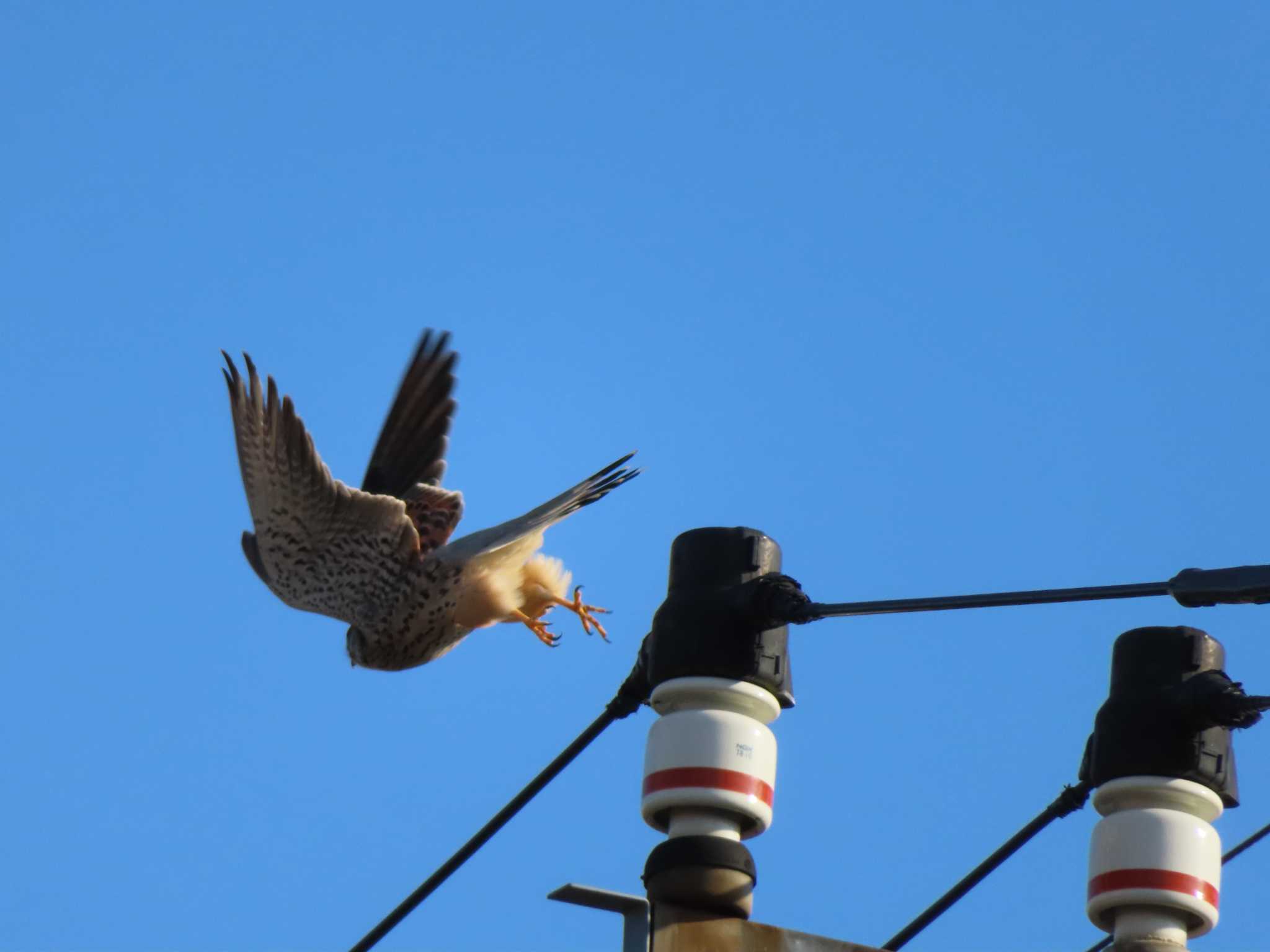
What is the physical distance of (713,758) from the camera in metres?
2.78

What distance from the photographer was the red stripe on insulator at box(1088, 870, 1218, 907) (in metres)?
2.90

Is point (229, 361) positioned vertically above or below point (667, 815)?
above

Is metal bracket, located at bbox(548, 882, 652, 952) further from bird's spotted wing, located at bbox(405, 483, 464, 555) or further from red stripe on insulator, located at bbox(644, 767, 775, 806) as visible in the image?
bird's spotted wing, located at bbox(405, 483, 464, 555)

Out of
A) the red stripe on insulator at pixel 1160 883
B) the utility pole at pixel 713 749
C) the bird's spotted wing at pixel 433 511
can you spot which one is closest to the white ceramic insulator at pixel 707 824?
the utility pole at pixel 713 749

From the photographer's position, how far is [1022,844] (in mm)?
3297

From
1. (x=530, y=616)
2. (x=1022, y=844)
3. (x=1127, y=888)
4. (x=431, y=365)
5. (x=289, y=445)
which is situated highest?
(x=431, y=365)

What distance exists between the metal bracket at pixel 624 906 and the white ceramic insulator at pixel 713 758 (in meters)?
0.16

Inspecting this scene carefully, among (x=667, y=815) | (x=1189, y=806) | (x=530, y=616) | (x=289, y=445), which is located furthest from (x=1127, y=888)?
(x=289, y=445)

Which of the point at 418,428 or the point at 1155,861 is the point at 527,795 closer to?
the point at 1155,861

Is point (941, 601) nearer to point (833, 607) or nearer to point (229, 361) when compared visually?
point (833, 607)

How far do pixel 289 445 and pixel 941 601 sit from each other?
407cm

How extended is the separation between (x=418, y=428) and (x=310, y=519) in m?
0.94

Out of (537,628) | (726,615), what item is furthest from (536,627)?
(726,615)

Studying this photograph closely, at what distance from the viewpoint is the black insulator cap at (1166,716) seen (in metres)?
3.04
